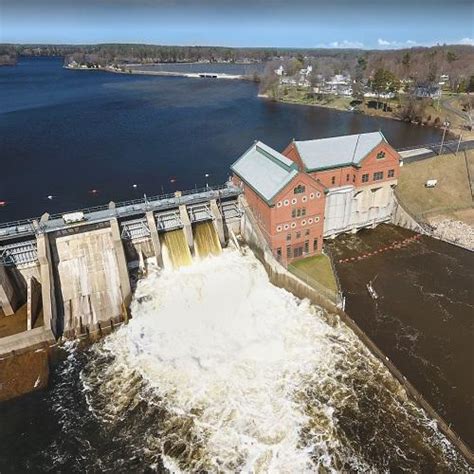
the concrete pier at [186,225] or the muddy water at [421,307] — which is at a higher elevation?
the concrete pier at [186,225]

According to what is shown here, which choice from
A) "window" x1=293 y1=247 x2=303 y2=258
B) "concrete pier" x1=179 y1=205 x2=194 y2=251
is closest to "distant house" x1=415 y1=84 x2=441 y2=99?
"window" x1=293 y1=247 x2=303 y2=258

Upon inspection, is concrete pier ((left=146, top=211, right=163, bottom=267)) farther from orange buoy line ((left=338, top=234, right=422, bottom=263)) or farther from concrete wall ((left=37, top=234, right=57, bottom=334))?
orange buoy line ((left=338, top=234, right=422, bottom=263))

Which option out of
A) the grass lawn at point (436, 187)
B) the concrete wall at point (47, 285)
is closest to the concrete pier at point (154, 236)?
the concrete wall at point (47, 285)

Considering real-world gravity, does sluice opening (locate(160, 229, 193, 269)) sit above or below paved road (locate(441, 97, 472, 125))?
below

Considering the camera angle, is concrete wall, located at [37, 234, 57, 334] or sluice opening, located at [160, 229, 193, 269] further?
sluice opening, located at [160, 229, 193, 269]

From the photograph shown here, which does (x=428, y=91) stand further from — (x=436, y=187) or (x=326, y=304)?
(x=326, y=304)

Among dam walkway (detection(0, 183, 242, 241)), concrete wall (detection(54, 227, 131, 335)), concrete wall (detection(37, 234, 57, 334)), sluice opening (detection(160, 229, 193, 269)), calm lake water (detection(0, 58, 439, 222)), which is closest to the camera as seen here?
concrete wall (detection(37, 234, 57, 334))

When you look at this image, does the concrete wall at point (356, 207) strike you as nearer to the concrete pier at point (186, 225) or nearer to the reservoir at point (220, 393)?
the reservoir at point (220, 393)
